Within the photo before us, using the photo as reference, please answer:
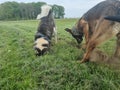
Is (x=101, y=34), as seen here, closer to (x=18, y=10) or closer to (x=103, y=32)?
(x=103, y=32)

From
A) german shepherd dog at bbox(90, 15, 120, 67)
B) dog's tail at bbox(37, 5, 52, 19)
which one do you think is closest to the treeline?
dog's tail at bbox(37, 5, 52, 19)

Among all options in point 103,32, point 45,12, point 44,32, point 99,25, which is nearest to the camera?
point 103,32

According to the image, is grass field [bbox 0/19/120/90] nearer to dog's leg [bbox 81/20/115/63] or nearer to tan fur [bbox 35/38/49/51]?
tan fur [bbox 35/38/49/51]

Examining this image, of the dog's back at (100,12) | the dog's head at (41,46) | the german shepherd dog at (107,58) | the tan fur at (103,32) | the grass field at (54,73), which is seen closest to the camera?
the grass field at (54,73)

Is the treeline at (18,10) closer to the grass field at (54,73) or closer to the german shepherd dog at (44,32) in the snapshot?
the german shepherd dog at (44,32)

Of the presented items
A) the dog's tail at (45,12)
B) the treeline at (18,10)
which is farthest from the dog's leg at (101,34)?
the treeline at (18,10)

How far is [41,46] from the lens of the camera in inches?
292

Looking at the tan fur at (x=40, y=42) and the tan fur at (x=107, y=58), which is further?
the tan fur at (x=40, y=42)

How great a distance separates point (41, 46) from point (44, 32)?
1060 millimetres

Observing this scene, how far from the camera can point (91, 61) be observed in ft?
21.0

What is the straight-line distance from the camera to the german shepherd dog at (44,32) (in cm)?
740

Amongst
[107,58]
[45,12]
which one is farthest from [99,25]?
[45,12]

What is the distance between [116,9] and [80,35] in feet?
6.47

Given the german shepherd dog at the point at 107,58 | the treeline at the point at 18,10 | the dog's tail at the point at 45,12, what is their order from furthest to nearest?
the treeline at the point at 18,10 → the dog's tail at the point at 45,12 → the german shepherd dog at the point at 107,58
